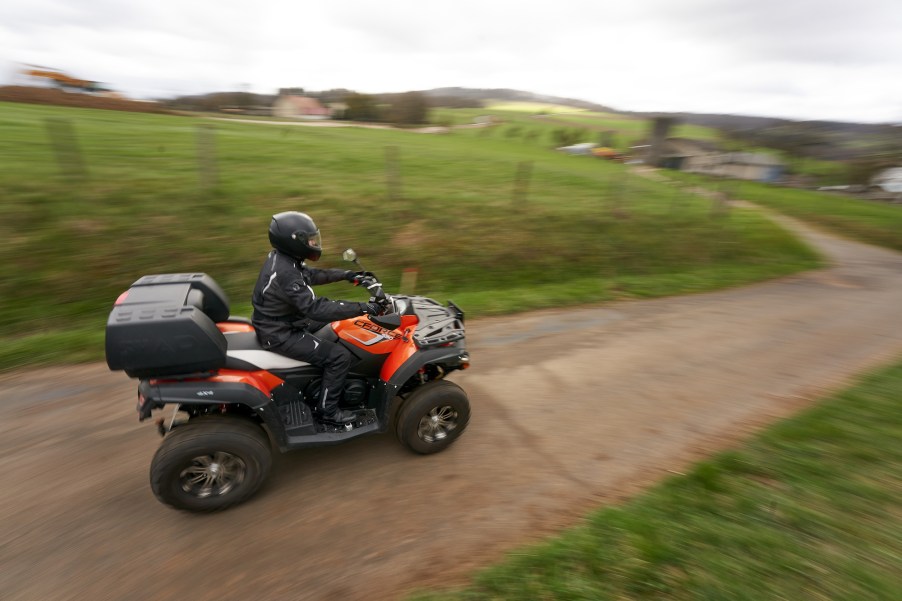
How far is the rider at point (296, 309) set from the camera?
3.66 metres

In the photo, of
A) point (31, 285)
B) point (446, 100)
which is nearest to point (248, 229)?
point (31, 285)

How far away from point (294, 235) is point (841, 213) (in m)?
35.6

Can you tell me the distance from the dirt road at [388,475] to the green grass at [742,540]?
302 millimetres

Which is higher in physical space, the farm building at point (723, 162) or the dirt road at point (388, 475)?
the farm building at point (723, 162)

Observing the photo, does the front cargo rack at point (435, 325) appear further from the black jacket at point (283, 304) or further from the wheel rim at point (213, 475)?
the wheel rim at point (213, 475)

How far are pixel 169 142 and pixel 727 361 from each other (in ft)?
63.9

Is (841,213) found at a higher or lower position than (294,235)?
lower

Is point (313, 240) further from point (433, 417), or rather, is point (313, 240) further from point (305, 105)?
point (305, 105)

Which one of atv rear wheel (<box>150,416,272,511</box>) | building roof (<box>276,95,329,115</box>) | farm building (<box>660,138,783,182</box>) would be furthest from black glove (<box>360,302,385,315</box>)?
building roof (<box>276,95,329,115</box>)

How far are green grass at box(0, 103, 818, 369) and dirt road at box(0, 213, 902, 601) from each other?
198 centimetres

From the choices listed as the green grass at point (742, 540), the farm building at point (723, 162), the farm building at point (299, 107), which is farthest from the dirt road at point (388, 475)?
the farm building at point (299, 107)

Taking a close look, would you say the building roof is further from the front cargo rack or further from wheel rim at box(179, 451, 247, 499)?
wheel rim at box(179, 451, 247, 499)

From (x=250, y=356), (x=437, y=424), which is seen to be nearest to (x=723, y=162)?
(x=437, y=424)

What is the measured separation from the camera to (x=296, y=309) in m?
3.74
